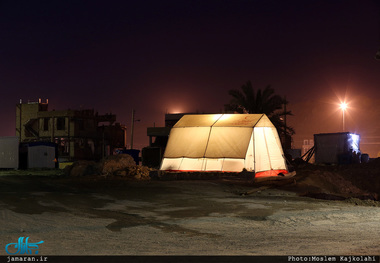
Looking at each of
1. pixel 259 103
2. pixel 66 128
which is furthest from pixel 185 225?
pixel 66 128

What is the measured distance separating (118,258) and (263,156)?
15928mm

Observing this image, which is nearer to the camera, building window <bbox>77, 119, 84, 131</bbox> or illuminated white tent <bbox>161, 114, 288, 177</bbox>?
illuminated white tent <bbox>161, 114, 288, 177</bbox>

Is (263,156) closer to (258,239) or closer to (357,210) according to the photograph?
(357,210)

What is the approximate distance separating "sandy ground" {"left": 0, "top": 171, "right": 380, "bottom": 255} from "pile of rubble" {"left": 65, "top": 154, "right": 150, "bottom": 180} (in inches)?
396

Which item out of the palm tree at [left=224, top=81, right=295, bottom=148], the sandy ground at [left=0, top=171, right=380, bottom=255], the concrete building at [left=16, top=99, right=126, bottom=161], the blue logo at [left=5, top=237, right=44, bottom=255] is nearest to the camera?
the blue logo at [left=5, top=237, right=44, bottom=255]

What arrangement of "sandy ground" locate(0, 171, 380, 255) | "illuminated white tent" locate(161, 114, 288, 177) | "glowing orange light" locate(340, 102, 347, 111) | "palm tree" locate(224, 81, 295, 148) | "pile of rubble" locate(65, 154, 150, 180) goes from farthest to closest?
"glowing orange light" locate(340, 102, 347, 111) → "palm tree" locate(224, 81, 295, 148) → "pile of rubble" locate(65, 154, 150, 180) → "illuminated white tent" locate(161, 114, 288, 177) → "sandy ground" locate(0, 171, 380, 255)

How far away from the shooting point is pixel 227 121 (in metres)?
22.7

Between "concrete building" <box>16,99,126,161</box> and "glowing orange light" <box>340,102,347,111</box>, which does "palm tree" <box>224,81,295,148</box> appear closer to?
"glowing orange light" <box>340,102,347,111</box>

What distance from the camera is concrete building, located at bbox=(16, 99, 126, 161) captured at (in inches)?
2729

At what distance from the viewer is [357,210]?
39.2ft

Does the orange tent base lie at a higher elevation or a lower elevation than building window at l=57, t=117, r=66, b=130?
lower

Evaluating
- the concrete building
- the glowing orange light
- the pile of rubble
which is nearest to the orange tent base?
the pile of rubble

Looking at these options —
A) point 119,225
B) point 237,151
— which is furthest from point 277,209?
point 237,151

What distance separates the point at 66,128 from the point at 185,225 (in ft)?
204
